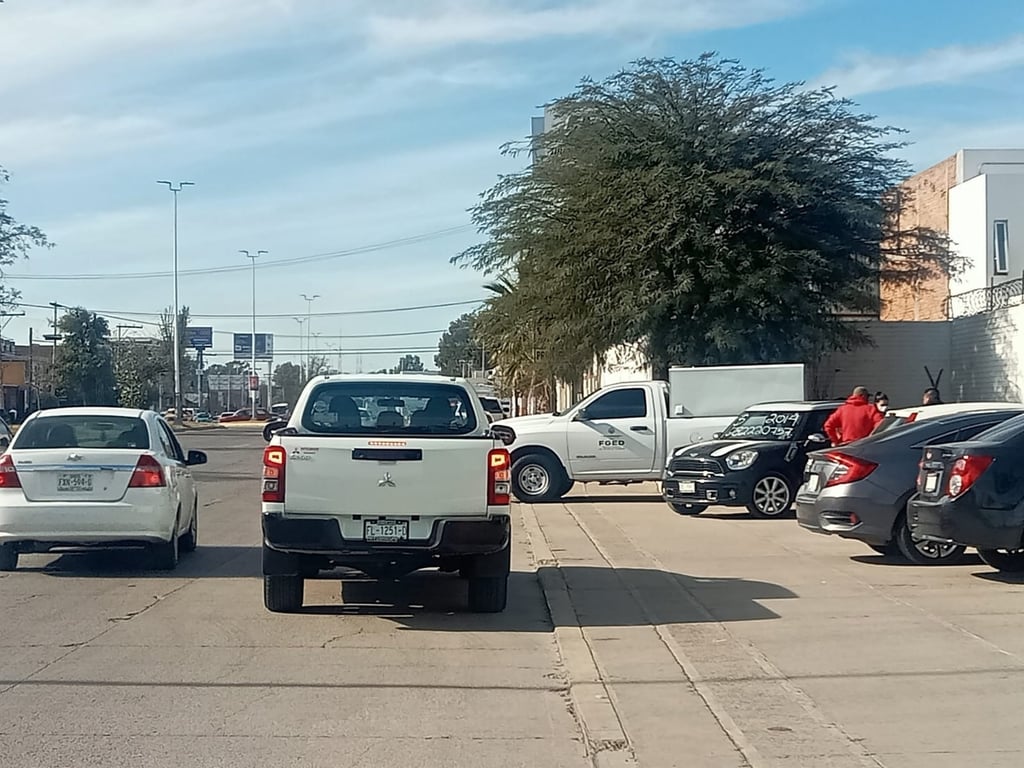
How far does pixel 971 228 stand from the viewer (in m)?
41.6

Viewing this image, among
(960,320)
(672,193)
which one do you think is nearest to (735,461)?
(672,193)

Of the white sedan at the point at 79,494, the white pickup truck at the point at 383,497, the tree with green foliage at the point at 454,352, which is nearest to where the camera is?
the white pickup truck at the point at 383,497

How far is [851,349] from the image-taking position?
3266 cm

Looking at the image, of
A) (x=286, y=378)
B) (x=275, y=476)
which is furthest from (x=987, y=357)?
(x=286, y=378)

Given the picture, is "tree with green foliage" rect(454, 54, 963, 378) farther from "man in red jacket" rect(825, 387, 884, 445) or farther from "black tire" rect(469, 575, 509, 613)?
"black tire" rect(469, 575, 509, 613)

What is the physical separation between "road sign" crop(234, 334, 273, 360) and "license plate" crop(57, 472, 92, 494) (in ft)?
321

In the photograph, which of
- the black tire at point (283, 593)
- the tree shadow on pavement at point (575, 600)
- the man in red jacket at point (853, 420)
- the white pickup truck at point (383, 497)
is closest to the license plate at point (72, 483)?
the tree shadow on pavement at point (575, 600)

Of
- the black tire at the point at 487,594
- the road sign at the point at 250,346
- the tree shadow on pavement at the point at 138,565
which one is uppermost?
the road sign at the point at 250,346

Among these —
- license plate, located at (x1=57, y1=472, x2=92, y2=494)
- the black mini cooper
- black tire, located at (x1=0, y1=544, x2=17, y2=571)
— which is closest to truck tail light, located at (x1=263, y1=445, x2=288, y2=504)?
license plate, located at (x1=57, y1=472, x2=92, y2=494)

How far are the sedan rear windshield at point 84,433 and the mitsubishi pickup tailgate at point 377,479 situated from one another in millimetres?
3771

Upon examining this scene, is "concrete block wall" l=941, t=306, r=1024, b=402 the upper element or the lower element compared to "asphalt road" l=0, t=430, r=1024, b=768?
upper

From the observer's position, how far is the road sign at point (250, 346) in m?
111

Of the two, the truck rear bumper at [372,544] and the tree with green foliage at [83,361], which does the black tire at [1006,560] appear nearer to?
the truck rear bumper at [372,544]

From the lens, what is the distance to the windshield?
19.8 meters
